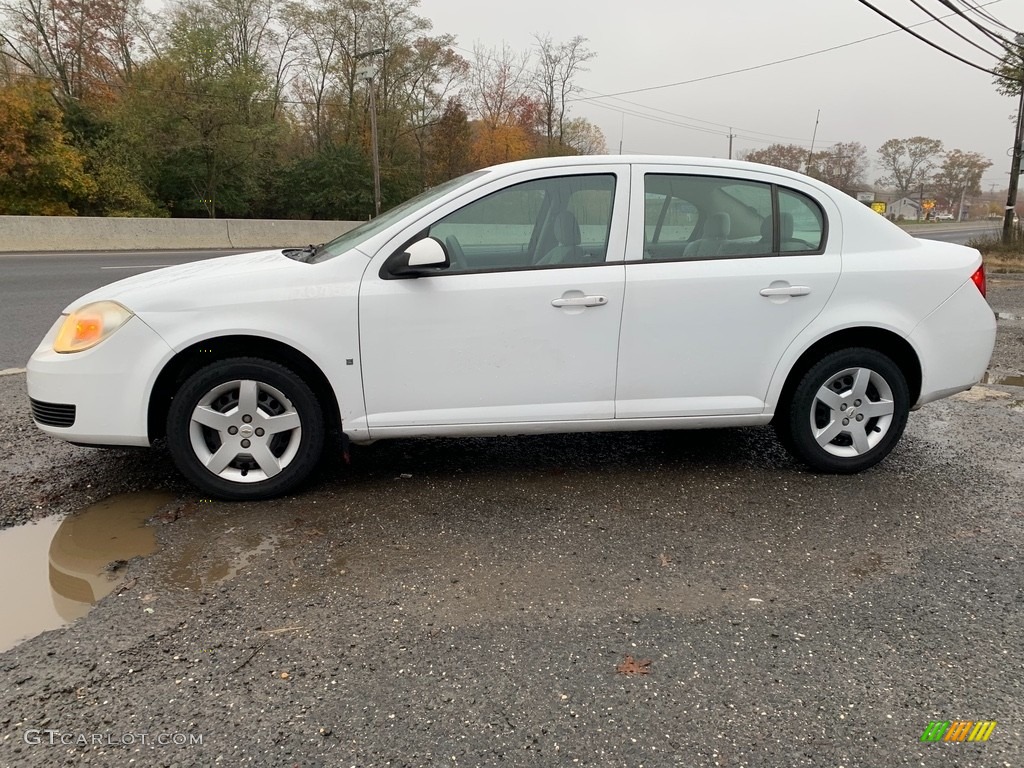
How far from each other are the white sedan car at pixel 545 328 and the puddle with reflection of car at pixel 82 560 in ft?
1.23

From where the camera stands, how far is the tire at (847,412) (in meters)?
3.86

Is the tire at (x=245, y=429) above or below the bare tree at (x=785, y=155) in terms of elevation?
below

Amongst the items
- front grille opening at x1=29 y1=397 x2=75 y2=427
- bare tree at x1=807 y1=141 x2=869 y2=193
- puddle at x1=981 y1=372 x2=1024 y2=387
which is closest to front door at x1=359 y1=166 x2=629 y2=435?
front grille opening at x1=29 y1=397 x2=75 y2=427

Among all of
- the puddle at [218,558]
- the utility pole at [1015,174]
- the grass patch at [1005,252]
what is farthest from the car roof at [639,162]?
the utility pole at [1015,174]

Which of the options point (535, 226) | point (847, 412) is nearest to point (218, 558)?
point (535, 226)

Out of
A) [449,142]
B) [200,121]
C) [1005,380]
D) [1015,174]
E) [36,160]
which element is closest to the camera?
[1005,380]

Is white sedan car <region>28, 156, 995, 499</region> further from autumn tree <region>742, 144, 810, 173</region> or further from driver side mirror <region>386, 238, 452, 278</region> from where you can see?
autumn tree <region>742, 144, 810, 173</region>

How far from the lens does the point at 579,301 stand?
3555mm

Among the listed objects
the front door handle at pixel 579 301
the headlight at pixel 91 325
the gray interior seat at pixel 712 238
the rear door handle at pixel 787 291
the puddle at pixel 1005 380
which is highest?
the gray interior seat at pixel 712 238

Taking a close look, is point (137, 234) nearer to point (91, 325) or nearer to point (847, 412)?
point (91, 325)

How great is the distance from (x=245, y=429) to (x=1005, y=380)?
21.4 ft

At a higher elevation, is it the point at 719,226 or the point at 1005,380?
the point at 719,226

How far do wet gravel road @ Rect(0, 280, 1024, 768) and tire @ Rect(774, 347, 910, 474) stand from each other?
160mm

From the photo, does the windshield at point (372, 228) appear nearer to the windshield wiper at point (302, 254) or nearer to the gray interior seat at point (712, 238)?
the windshield wiper at point (302, 254)
